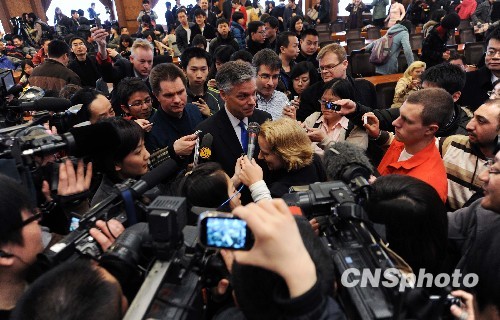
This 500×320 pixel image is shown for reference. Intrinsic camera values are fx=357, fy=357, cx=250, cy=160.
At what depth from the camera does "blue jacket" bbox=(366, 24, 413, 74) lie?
4.33 m

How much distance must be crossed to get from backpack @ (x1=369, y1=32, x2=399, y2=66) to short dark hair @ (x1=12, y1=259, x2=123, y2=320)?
14.7 ft

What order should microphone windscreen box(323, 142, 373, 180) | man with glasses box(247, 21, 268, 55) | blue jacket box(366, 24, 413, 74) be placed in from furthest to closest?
man with glasses box(247, 21, 268, 55) → blue jacket box(366, 24, 413, 74) → microphone windscreen box(323, 142, 373, 180)

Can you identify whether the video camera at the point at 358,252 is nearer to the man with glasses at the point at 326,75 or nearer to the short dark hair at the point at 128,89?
the short dark hair at the point at 128,89

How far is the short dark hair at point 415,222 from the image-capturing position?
3.38 feet

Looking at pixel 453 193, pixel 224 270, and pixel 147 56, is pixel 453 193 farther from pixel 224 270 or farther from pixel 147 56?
pixel 147 56

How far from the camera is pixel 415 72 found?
3330mm

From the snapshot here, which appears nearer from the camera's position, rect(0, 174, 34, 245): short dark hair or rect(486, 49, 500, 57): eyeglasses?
rect(0, 174, 34, 245): short dark hair

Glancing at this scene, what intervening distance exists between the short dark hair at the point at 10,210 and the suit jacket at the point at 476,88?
3066mm

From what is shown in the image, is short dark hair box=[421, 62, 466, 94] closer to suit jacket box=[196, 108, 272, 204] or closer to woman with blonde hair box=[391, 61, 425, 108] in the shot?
woman with blonde hair box=[391, 61, 425, 108]

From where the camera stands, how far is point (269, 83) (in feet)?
8.73

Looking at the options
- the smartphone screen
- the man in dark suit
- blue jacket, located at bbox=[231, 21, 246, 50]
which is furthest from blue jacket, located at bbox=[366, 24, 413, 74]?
the smartphone screen

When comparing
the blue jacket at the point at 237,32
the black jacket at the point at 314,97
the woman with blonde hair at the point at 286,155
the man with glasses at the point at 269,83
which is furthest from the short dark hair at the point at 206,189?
the blue jacket at the point at 237,32

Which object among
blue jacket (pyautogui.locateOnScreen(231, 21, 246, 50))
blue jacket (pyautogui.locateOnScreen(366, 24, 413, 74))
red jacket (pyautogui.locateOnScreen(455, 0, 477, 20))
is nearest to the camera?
blue jacket (pyautogui.locateOnScreen(366, 24, 413, 74))

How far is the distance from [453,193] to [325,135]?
0.77m
